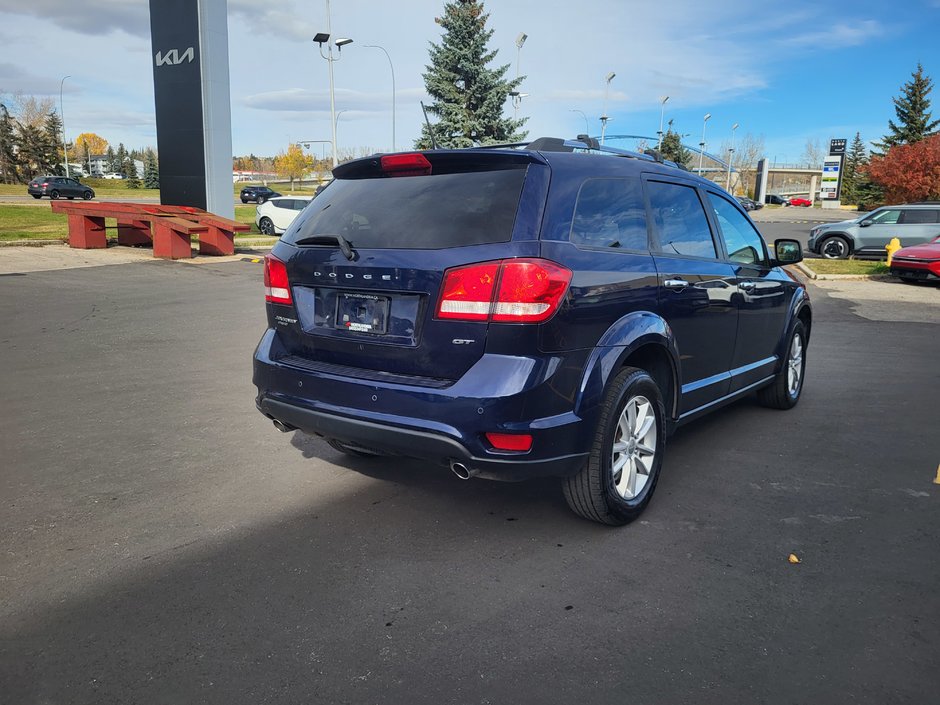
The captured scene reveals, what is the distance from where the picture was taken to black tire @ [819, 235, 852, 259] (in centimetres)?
2195

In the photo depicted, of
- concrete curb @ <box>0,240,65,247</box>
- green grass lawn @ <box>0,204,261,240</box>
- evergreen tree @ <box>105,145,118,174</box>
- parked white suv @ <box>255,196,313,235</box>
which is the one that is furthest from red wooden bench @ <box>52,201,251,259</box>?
evergreen tree @ <box>105,145,118,174</box>

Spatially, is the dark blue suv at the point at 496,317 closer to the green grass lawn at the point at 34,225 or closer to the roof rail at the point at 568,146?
the roof rail at the point at 568,146

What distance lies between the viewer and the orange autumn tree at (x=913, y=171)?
40.2 metres

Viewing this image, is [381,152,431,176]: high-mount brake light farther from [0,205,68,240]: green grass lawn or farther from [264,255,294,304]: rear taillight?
[0,205,68,240]: green grass lawn


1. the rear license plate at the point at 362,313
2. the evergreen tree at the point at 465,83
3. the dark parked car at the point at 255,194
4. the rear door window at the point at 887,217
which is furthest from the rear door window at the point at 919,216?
the dark parked car at the point at 255,194

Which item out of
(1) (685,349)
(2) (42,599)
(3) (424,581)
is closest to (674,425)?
(1) (685,349)

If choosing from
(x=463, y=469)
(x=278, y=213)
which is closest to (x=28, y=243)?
(x=278, y=213)

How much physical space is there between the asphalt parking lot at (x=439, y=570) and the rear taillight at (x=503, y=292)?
1141 mm

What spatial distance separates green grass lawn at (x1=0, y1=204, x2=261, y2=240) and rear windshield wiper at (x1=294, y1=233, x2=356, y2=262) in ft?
60.1

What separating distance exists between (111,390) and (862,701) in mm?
5856

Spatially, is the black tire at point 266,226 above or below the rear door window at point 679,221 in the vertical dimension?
below

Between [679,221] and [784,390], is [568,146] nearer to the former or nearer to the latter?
[679,221]

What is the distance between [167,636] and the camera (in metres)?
2.73

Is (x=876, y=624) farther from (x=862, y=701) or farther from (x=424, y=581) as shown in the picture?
(x=424, y=581)
